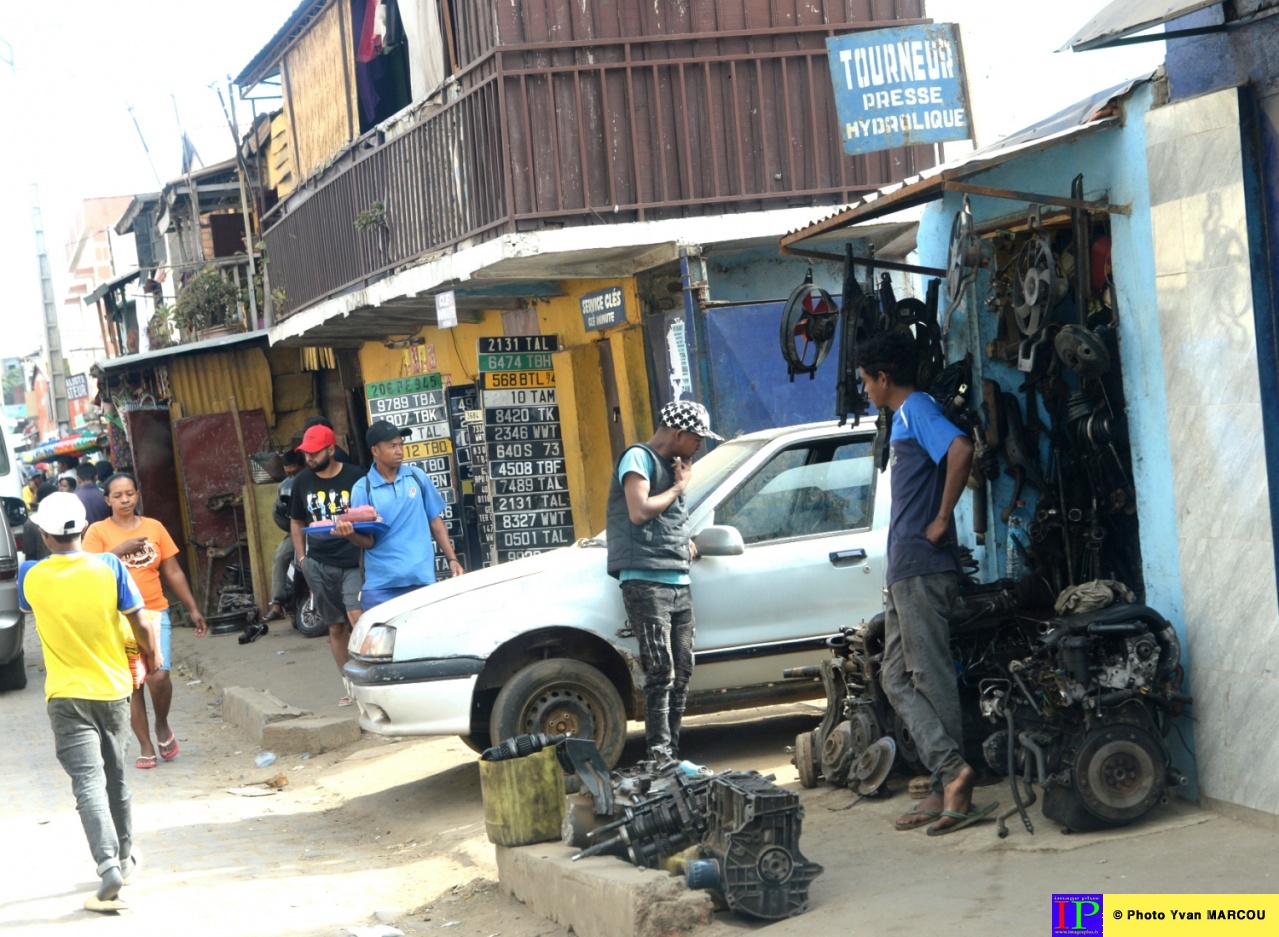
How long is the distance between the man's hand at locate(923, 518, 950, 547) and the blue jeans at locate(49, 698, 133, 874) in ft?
12.3

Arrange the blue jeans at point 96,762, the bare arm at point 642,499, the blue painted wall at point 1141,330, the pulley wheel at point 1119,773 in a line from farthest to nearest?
the bare arm at point 642,499 < the blue jeans at point 96,762 < the blue painted wall at point 1141,330 < the pulley wheel at point 1119,773

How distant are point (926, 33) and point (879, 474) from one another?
3.16m

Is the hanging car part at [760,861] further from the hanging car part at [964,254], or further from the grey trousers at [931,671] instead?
the hanging car part at [964,254]

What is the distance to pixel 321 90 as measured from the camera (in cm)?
1571

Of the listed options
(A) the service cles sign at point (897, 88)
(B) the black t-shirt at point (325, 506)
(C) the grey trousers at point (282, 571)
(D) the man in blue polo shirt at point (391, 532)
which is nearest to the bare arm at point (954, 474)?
(A) the service cles sign at point (897, 88)

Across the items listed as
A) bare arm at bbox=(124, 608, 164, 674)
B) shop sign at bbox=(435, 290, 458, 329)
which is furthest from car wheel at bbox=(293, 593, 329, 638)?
bare arm at bbox=(124, 608, 164, 674)

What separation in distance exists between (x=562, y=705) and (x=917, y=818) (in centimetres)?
225

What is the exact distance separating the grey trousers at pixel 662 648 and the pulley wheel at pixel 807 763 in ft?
1.99

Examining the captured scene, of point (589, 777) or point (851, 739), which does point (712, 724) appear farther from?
point (589, 777)

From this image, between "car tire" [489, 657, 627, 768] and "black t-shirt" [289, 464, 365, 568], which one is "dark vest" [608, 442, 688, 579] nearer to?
"car tire" [489, 657, 627, 768]

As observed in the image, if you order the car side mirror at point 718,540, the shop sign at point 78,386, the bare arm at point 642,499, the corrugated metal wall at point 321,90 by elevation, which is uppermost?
the corrugated metal wall at point 321,90

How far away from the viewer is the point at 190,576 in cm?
1883

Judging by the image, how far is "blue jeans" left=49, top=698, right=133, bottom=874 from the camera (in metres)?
6.42

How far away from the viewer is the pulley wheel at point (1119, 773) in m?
5.12
